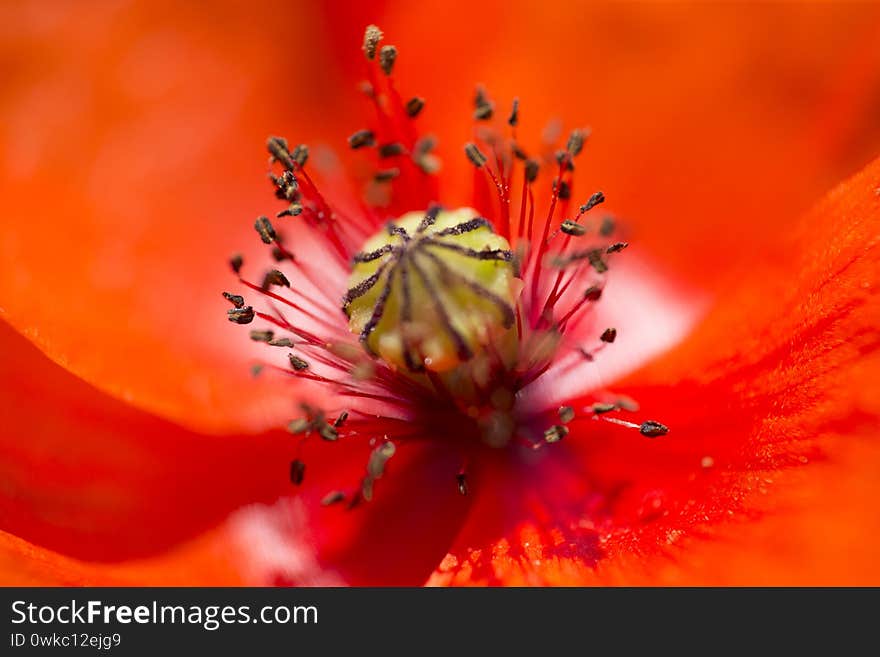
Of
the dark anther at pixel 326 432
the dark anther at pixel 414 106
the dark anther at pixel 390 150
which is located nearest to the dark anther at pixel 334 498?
the dark anther at pixel 326 432

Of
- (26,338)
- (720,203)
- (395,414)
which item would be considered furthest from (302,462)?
(720,203)

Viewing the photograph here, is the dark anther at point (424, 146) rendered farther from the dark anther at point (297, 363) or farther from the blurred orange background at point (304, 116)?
the dark anther at point (297, 363)

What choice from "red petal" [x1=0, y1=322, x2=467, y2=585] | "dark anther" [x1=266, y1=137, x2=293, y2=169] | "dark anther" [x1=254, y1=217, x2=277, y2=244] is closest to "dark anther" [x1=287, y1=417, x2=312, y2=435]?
"red petal" [x1=0, y1=322, x2=467, y2=585]

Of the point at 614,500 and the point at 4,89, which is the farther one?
the point at 4,89

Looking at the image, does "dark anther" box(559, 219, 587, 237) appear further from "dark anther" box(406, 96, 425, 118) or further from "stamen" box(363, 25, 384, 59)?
"stamen" box(363, 25, 384, 59)

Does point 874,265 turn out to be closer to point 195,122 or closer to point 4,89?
point 195,122
